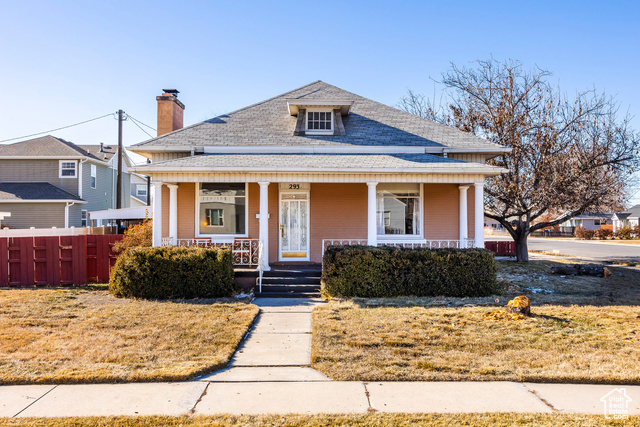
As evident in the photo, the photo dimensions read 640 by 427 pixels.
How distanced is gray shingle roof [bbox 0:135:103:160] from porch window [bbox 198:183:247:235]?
16916 mm

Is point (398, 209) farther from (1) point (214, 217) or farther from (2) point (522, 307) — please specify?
(2) point (522, 307)

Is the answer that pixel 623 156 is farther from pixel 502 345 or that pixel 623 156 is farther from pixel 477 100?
pixel 502 345

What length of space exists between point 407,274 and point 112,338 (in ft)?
20.8

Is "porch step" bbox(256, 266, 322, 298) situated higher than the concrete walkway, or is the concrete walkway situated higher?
"porch step" bbox(256, 266, 322, 298)

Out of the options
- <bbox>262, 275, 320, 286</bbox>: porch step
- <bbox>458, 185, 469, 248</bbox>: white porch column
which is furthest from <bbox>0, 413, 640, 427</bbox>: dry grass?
<bbox>458, 185, 469, 248</bbox>: white porch column

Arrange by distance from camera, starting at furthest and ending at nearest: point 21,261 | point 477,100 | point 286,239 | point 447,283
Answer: point 477,100, point 286,239, point 21,261, point 447,283

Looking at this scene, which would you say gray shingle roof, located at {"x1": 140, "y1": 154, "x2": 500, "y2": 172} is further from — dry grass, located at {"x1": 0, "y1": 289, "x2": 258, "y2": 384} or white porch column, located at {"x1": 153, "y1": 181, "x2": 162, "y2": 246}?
dry grass, located at {"x1": 0, "y1": 289, "x2": 258, "y2": 384}

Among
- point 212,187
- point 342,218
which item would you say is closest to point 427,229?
point 342,218

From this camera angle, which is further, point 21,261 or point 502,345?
point 21,261

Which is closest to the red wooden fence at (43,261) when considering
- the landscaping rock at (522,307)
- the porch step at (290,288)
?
the porch step at (290,288)

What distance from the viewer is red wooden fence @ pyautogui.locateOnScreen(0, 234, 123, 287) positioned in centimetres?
1229

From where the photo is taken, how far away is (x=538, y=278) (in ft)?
46.5

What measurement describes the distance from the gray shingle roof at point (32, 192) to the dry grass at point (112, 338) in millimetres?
17193

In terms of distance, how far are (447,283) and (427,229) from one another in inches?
150
